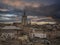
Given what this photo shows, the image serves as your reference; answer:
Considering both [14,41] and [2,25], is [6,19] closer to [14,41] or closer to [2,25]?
[2,25]

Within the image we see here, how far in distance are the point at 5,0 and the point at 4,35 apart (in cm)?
64


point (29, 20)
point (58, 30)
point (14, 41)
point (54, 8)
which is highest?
point (54, 8)

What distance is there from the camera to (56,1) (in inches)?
98.0

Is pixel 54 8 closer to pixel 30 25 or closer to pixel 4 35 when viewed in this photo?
pixel 30 25

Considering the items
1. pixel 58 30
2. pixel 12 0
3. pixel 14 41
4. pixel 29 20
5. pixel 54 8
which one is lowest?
pixel 14 41

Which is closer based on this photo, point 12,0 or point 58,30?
point 12,0

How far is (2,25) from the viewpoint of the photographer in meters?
2.52

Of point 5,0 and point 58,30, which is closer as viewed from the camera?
point 5,0

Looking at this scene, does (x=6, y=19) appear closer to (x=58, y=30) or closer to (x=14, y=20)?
(x=14, y=20)

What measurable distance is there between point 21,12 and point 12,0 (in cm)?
27

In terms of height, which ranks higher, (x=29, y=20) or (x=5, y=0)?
(x=5, y=0)

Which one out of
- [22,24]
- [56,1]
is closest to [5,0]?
[22,24]

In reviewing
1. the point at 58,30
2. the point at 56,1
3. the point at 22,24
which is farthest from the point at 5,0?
the point at 58,30

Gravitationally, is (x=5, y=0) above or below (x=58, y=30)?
above
